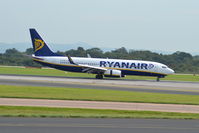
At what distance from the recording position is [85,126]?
17250 mm

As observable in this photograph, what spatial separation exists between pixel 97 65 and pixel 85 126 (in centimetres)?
4364

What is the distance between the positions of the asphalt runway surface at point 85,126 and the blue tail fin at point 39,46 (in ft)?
140

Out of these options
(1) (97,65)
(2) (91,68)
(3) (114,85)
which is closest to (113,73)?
(1) (97,65)

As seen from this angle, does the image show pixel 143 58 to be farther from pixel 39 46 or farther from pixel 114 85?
pixel 114 85

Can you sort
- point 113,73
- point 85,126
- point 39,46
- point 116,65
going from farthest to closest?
point 39,46 → point 116,65 → point 113,73 → point 85,126

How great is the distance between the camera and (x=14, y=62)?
4926 inches

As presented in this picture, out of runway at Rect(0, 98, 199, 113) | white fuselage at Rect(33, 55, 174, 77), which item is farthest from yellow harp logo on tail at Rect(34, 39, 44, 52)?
runway at Rect(0, 98, 199, 113)

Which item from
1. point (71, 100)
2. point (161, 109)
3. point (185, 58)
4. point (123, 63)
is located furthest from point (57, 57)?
point (185, 58)

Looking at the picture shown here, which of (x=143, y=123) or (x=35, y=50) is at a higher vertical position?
(x=35, y=50)

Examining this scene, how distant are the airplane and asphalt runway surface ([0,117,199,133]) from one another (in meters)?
39.9

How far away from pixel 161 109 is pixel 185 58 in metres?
128

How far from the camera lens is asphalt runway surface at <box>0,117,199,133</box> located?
15.9m

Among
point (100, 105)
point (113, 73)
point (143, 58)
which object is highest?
point (143, 58)

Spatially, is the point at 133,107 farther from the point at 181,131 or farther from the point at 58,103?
the point at 181,131
